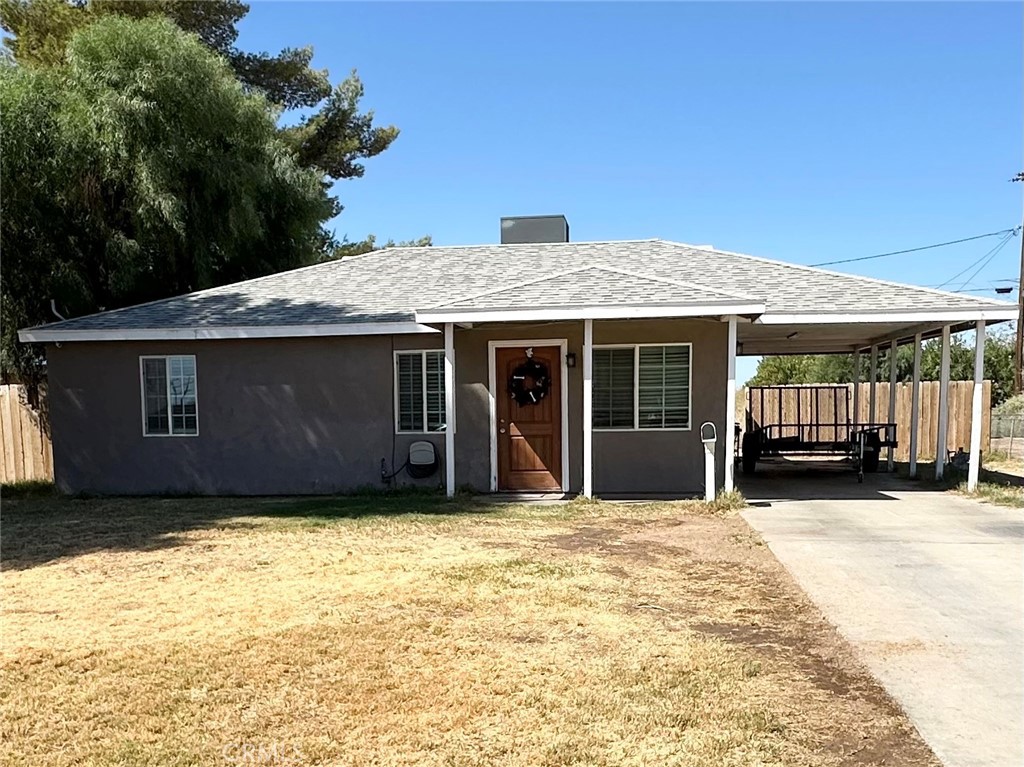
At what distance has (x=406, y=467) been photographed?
11.0 m

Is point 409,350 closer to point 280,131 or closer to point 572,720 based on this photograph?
point 572,720

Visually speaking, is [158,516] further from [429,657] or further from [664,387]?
[664,387]

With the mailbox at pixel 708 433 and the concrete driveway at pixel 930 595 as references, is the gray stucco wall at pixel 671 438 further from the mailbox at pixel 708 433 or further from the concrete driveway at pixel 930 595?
the concrete driveway at pixel 930 595

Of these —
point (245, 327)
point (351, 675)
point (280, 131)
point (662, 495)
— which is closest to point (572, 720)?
point (351, 675)

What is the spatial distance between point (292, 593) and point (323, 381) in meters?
5.91

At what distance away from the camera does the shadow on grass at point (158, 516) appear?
7.57 metres

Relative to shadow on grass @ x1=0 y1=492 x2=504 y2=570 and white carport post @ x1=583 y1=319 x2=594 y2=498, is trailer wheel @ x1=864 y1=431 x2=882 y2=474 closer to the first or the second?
white carport post @ x1=583 y1=319 x2=594 y2=498

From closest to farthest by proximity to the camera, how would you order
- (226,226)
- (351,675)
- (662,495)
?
1. (351,675)
2. (662,495)
3. (226,226)

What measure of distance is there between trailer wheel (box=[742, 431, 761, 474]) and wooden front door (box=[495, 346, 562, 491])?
456cm

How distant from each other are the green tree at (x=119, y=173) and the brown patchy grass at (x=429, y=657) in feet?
24.1

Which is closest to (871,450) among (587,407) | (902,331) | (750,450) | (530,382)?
(750,450)

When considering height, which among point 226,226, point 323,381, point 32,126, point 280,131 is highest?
point 280,131

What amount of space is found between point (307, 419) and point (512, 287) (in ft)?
12.8

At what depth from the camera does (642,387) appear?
1054cm
